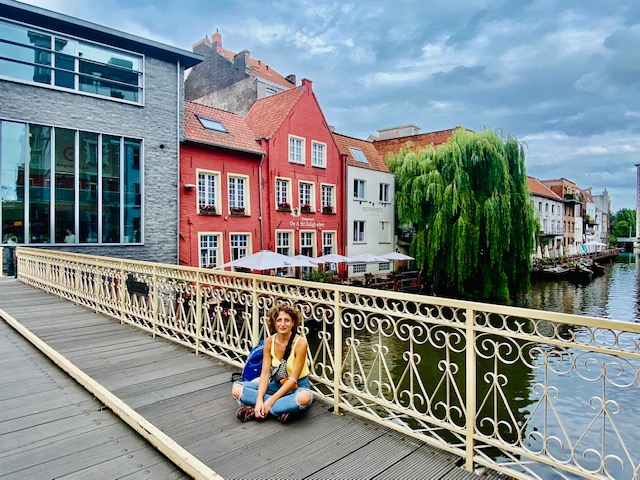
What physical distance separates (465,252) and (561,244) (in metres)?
38.0

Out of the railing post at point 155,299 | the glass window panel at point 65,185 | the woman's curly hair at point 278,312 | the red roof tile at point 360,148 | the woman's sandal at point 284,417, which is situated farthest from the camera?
the red roof tile at point 360,148

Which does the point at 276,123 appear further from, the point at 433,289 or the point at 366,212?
the point at 433,289

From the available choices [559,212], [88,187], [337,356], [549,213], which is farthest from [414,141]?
[559,212]

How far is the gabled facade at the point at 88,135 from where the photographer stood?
13984mm

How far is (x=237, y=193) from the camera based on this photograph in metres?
19.7

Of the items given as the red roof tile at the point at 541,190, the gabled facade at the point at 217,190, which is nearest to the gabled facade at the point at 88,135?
the gabled facade at the point at 217,190

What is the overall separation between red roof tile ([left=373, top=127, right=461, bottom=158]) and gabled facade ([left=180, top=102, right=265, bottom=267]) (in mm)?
13307

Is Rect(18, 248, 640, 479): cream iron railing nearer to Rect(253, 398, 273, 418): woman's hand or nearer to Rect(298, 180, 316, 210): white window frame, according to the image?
Rect(253, 398, 273, 418): woman's hand

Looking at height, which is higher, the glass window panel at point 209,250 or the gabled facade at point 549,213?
the gabled facade at point 549,213

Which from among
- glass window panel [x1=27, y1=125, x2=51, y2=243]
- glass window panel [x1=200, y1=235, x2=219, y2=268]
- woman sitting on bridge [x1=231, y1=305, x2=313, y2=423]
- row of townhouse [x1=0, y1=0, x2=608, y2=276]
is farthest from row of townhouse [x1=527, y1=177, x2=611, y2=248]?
woman sitting on bridge [x1=231, y1=305, x2=313, y2=423]

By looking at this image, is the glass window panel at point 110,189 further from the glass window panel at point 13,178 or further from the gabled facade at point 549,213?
the gabled facade at point 549,213

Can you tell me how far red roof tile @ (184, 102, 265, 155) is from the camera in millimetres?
18375

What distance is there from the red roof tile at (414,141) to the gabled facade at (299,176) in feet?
24.9

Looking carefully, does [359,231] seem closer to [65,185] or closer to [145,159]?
[145,159]
